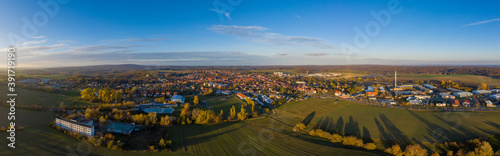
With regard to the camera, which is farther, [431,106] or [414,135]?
[431,106]

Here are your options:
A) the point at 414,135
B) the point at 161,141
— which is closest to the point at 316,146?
the point at 414,135

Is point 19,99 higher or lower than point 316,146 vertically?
higher

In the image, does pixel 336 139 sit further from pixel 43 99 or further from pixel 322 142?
pixel 43 99

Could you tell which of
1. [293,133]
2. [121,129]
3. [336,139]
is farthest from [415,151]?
[121,129]

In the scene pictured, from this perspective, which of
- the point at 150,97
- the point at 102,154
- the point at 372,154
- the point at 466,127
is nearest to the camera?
the point at 102,154

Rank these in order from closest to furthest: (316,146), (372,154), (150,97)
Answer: (372,154)
(316,146)
(150,97)

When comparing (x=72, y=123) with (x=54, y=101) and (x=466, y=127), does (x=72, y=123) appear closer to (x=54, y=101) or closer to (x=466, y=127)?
(x=54, y=101)

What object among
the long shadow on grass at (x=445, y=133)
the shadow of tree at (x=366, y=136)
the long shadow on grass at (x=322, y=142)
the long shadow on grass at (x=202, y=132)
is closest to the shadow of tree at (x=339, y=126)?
the shadow of tree at (x=366, y=136)
